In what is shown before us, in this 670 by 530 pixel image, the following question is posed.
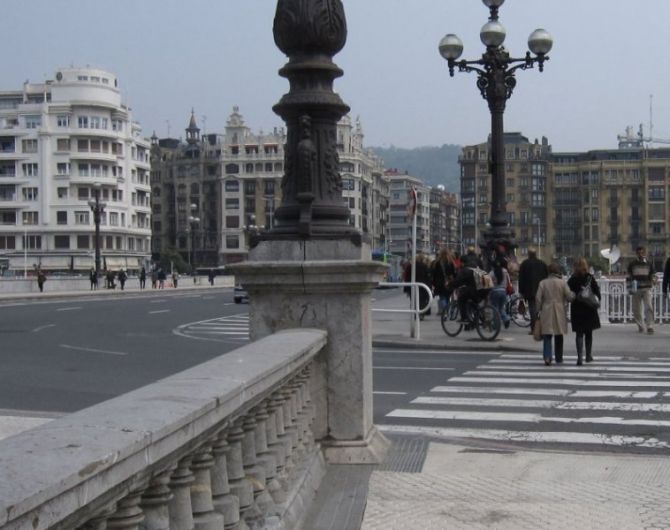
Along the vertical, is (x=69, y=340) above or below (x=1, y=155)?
below

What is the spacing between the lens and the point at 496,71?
76.1 ft

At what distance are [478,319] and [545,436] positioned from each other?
1090 centimetres

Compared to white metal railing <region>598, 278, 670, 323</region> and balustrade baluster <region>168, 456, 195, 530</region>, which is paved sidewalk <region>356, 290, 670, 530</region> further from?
white metal railing <region>598, 278, 670, 323</region>

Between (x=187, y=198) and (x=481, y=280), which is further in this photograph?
(x=187, y=198)

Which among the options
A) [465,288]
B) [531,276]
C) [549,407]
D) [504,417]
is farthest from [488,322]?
[504,417]

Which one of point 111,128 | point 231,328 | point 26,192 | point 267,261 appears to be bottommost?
point 231,328

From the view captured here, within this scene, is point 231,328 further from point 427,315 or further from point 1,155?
point 1,155

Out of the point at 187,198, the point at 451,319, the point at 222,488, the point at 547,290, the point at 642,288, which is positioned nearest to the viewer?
the point at 222,488

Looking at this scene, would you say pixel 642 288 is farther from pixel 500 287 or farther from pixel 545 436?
pixel 545 436

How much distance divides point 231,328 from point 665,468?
20796 mm

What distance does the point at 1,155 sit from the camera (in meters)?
116

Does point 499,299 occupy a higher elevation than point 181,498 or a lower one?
lower

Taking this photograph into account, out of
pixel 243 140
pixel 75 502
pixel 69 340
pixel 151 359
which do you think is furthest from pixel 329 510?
pixel 243 140

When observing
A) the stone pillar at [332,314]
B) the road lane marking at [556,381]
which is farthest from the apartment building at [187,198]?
the stone pillar at [332,314]
